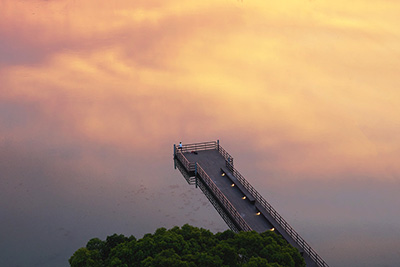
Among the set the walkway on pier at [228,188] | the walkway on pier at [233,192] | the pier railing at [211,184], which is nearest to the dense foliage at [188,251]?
the walkway on pier at [233,192]

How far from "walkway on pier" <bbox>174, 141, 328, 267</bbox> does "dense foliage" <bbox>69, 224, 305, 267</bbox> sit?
979 centimetres

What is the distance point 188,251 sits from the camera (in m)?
51.3

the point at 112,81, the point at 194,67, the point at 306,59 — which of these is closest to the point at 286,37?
the point at 306,59

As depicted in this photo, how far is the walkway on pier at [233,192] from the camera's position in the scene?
65500 millimetres

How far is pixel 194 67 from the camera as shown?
4432 inches

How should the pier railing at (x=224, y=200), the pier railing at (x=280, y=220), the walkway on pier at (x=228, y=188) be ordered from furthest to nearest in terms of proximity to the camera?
the walkway on pier at (x=228, y=188) < the pier railing at (x=224, y=200) < the pier railing at (x=280, y=220)

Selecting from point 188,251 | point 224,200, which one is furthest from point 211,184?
point 188,251

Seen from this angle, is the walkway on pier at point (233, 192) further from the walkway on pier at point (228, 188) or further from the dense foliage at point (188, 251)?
the dense foliage at point (188, 251)

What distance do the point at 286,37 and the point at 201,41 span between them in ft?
54.2

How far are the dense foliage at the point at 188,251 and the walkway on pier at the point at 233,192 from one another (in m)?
9.79

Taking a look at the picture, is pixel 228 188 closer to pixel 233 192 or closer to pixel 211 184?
pixel 233 192

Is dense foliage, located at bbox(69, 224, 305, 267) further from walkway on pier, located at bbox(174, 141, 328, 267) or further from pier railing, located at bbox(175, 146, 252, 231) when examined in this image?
pier railing, located at bbox(175, 146, 252, 231)

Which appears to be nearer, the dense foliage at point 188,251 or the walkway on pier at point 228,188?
the dense foliage at point 188,251

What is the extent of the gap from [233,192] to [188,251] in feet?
81.4
